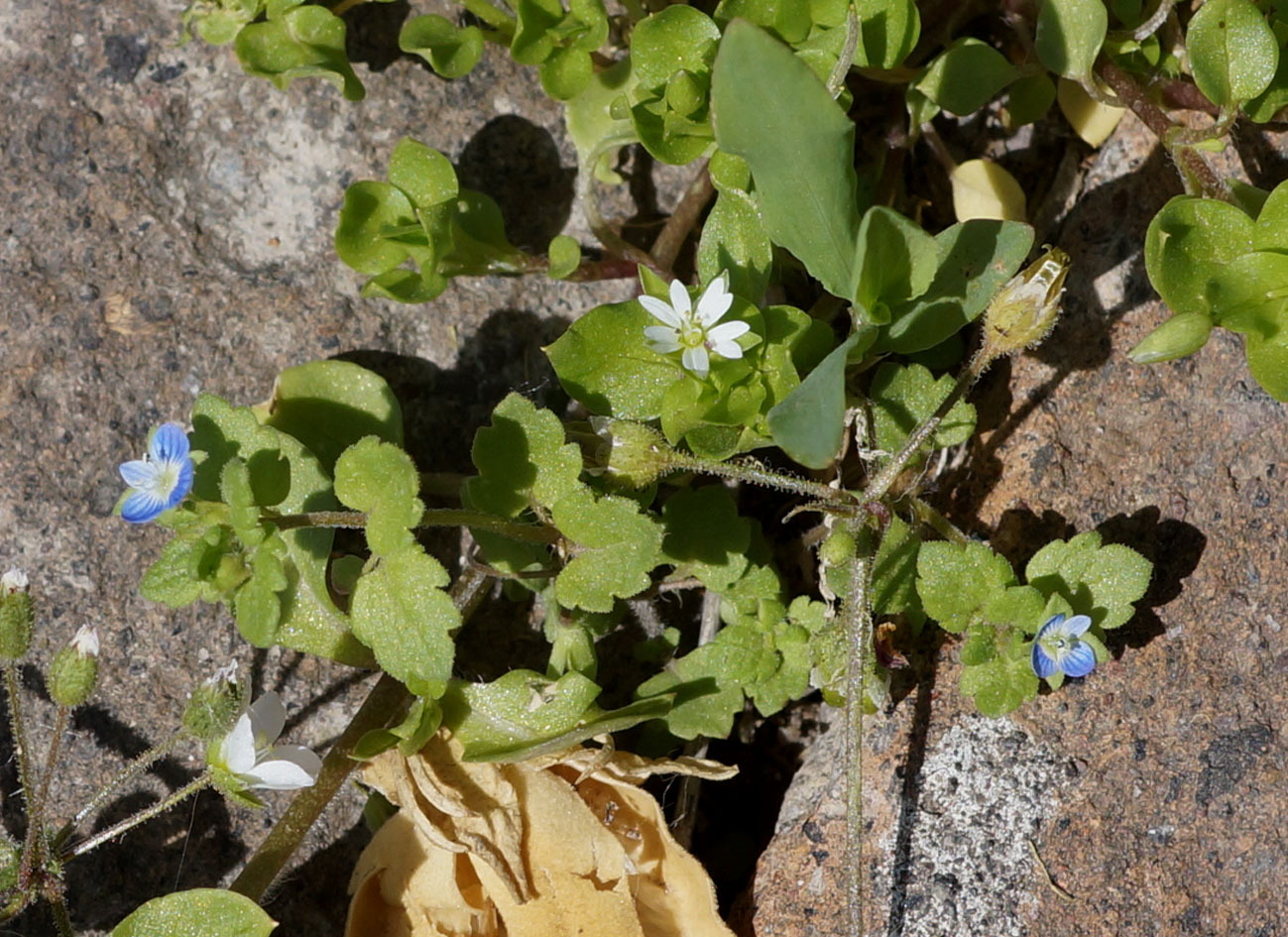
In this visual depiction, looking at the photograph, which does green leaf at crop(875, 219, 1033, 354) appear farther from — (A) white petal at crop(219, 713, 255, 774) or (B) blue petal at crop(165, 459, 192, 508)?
(A) white petal at crop(219, 713, 255, 774)

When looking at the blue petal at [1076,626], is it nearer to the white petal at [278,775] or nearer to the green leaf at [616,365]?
the green leaf at [616,365]

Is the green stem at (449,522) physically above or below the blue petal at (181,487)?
below

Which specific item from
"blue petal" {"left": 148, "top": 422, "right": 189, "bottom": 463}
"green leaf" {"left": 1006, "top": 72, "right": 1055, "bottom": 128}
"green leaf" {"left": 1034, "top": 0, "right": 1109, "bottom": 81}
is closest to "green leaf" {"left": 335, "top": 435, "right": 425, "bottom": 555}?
"blue petal" {"left": 148, "top": 422, "right": 189, "bottom": 463}

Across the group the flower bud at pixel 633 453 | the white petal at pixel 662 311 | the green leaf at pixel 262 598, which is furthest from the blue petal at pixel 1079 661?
the green leaf at pixel 262 598

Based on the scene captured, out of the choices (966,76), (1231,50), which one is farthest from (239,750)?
(1231,50)

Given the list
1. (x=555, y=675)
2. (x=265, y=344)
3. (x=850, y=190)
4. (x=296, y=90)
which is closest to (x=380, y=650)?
(x=555, y=675)

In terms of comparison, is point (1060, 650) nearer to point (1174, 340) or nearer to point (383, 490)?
point (1174, 340)
